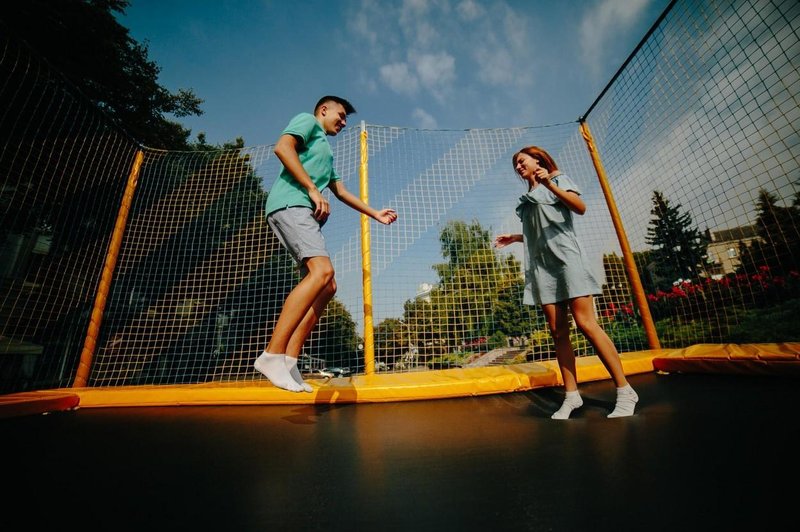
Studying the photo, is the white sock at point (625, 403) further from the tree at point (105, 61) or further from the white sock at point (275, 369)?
the tree at point (105, 61)

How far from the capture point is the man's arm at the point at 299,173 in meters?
1.51

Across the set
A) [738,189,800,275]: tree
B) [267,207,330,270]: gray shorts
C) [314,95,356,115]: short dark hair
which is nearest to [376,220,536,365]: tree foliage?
[267,207,330,270]: gray shorts

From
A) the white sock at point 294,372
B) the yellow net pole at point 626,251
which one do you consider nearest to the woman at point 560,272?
the white sock at point 294,372

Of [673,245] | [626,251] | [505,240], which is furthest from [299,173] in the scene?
[673,245]

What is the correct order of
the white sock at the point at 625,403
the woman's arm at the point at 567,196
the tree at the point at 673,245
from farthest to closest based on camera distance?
1. the tree at the point at 673,245
2. the woman's arm at the point at 567,196
3. the white sock at the point at 625,403

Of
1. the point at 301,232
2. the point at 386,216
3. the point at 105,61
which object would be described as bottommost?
the point at 301,232

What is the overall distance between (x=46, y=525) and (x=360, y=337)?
2.22m

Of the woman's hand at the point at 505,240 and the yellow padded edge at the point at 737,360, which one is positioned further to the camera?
the woman's hand at the point at 505,240

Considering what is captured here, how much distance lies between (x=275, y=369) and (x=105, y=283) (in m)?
2.73

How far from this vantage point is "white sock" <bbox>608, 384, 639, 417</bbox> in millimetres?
1342

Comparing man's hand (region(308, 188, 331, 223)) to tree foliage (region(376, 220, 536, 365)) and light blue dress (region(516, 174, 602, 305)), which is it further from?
tree foliage (region(376, 220, 536, 365))

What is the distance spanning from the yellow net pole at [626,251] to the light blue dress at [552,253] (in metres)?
2.07

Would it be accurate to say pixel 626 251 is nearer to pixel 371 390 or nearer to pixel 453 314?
pixel 453 314

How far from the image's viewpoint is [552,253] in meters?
1.66
